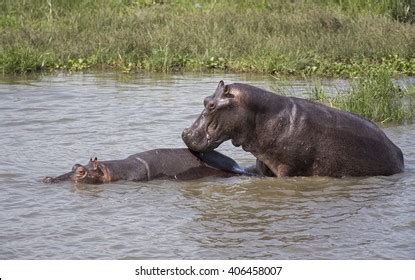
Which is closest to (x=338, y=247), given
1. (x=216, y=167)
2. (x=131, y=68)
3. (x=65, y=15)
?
(x=216, y=167)

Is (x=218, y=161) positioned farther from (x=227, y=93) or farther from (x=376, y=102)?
(x=376, y=102)

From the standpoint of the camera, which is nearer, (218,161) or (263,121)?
(263,121)

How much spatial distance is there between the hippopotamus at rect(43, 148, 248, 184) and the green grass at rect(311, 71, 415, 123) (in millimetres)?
2869

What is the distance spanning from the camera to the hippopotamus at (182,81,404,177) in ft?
27.3

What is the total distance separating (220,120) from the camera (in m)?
8.31

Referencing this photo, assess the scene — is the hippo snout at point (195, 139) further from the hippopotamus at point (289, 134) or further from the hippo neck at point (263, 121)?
the hippo neck at point (263, 121)

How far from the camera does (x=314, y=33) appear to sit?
55.3 ft

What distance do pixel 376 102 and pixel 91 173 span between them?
4236 mm

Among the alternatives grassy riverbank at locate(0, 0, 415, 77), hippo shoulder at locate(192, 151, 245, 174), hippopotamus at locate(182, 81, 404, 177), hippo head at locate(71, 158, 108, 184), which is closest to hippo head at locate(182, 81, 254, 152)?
hippopotamus at locate(182, 81, 404, 177)

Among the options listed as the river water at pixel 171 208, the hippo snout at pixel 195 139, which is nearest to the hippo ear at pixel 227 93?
the hippo snout at pixel 195 139

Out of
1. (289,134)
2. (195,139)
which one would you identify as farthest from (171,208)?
(289,134)

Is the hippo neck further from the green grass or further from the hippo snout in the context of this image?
the green grass

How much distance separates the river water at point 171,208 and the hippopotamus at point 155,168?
0.08m

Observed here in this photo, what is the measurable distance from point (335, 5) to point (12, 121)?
9.33 metres
